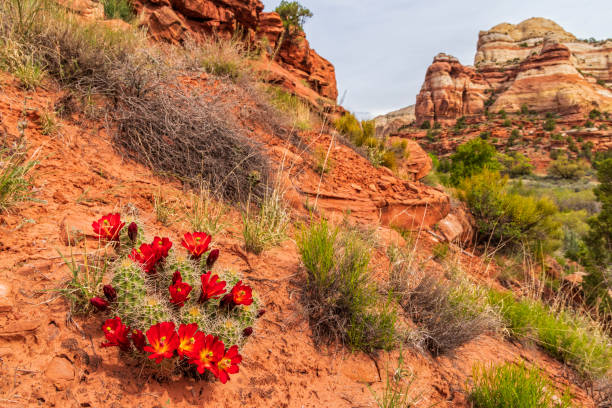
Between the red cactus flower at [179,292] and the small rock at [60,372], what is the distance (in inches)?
17.1

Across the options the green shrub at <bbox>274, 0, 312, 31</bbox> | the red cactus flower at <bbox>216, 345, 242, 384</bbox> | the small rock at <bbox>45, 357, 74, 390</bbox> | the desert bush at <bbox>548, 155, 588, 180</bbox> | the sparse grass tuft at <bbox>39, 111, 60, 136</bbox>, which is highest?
the green shrub at <bbox>274, 0, 312, 31</bbox>

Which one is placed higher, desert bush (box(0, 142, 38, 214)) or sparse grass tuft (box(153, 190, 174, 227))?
desert bush (box(0, 142, 38, 214))

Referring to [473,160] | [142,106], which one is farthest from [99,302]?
[473,160]

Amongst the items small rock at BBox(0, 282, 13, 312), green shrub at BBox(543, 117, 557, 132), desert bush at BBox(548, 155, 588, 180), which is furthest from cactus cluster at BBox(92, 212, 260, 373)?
green shrub at BBox(543, 117, 557, 132)

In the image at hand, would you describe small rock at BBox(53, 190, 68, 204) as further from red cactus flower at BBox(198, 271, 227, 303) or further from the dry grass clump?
the dry grass clump

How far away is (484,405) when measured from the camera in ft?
6.41

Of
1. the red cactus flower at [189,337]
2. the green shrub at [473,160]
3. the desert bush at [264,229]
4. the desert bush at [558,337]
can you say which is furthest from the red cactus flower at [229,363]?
the green shrub at [473,160]

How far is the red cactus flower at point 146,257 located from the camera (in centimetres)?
155

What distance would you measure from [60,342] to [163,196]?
160 cm

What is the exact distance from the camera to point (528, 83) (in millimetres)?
58688

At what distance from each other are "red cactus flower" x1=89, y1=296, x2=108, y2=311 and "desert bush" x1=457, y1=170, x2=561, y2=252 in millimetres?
8306

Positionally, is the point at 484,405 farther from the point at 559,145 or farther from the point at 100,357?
the point at 559,145

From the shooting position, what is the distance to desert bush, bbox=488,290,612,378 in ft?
10.4

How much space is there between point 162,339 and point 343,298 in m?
1.28
